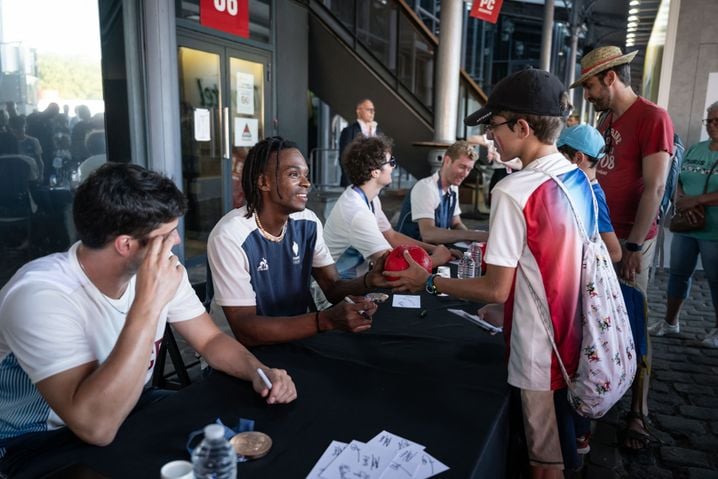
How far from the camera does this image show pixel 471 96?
9.88 m

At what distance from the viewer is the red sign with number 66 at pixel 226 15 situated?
19.7 feet

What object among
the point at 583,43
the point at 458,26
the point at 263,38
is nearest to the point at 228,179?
the point at 263,38

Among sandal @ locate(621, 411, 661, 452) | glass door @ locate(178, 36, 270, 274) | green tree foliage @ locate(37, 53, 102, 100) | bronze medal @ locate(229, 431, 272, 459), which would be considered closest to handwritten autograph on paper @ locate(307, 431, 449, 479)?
bronze medal @ locate(229, 431, 272, 459)

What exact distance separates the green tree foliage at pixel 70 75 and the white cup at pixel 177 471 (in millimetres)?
4431

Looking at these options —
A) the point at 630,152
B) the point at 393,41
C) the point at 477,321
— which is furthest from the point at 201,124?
the point at 477,321

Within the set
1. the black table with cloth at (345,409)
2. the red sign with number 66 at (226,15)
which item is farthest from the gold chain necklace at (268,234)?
the red sign with number 66 at (226,15)

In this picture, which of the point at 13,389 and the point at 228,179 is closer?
the point at 13,389

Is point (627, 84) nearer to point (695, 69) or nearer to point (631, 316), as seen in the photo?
point (631, 316)

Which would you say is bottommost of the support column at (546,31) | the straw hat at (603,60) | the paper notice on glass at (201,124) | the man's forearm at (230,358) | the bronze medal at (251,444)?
the bronze medal at (251,444)

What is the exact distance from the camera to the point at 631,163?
315cm

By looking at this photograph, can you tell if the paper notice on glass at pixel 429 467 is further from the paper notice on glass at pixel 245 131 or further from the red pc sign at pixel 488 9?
the red pc sign at pixel 488 9

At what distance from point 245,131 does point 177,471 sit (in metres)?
6.75

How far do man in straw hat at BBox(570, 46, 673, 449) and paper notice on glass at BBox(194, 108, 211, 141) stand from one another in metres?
4.70

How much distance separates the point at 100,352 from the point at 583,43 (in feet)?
91.5
